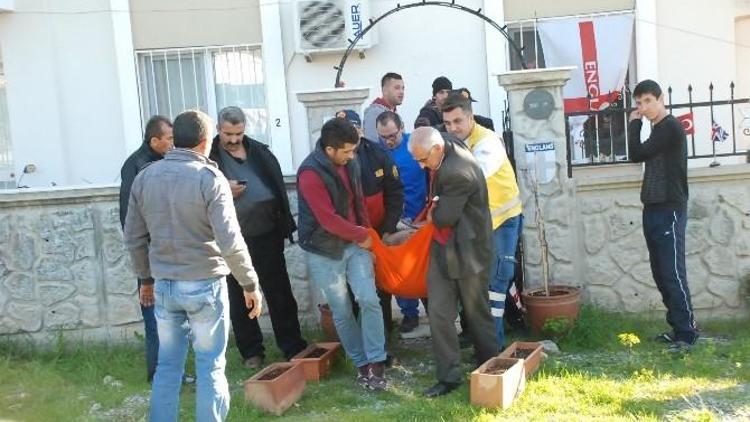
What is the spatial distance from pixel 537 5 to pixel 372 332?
545 cm

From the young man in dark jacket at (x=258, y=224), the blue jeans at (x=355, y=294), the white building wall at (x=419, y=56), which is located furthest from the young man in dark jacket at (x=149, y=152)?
the white building wall at (x=419, y=56)

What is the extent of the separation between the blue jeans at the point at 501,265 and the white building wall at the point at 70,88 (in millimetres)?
5678

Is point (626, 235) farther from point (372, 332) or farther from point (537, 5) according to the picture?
point (537, 5)

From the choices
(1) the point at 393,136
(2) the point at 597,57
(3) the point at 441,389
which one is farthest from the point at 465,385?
(2) the point at 597,57

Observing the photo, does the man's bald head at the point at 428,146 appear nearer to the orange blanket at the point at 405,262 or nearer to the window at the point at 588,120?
the orange blanket at the point at 405,262

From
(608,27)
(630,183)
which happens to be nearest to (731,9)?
(608,27)

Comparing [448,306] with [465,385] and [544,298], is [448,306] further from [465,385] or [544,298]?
[544,298]

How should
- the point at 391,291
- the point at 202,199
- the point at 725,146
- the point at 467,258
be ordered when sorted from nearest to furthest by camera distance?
the point at 202,199
the point at 467,258
the point at 391,291
the point at 725,146

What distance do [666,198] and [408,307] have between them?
211 cm

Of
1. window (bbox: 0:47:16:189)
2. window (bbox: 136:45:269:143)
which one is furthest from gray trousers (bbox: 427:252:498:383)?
window (bbox: 0:47:16:189)

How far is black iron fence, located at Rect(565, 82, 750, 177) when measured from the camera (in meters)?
6.24

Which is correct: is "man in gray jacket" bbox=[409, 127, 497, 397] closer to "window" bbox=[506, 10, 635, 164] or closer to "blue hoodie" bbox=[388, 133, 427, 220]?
"blue hoodie" bbox=[388, 133, 427, 220]

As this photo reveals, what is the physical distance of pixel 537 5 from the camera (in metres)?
9.06

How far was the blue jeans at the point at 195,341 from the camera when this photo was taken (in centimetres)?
404
